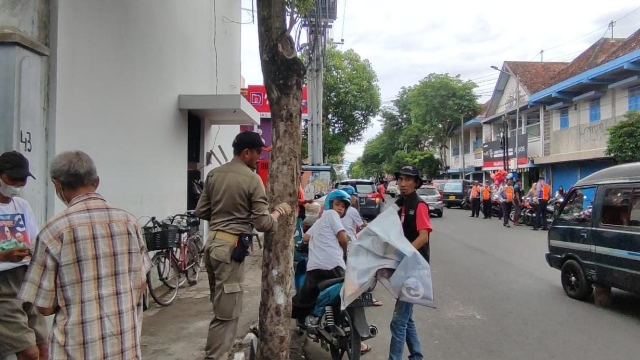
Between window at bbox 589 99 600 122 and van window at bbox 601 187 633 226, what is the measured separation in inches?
700

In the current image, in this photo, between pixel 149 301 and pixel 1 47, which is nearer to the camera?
pixel 1 47

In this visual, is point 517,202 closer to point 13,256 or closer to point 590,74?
point 590,74

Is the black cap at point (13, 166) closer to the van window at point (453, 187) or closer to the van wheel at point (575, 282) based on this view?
the van wheel at point (575, 282)

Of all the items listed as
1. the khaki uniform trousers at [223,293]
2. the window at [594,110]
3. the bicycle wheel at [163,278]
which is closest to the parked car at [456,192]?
the window at [594,110]

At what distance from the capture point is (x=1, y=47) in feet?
11.9

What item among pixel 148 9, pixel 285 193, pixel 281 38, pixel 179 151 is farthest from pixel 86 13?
pixel 179 151

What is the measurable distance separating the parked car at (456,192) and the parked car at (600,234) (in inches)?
816

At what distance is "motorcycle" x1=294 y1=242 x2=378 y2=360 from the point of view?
3.96 m

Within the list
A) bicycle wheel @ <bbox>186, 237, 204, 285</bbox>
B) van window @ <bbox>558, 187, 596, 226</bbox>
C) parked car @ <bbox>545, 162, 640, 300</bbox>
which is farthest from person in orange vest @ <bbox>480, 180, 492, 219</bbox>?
bicycle wheel @ <bbox>186, 237, 204, 285</bbox>

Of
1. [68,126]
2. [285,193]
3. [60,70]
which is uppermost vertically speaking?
[60,70]

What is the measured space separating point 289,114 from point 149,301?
3743 millimetres

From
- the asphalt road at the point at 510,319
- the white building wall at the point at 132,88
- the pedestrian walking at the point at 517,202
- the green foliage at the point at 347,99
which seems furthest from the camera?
the green foliage at the point at 347,99

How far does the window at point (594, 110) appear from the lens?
2128cm

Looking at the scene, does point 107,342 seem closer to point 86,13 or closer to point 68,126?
point 68,126
